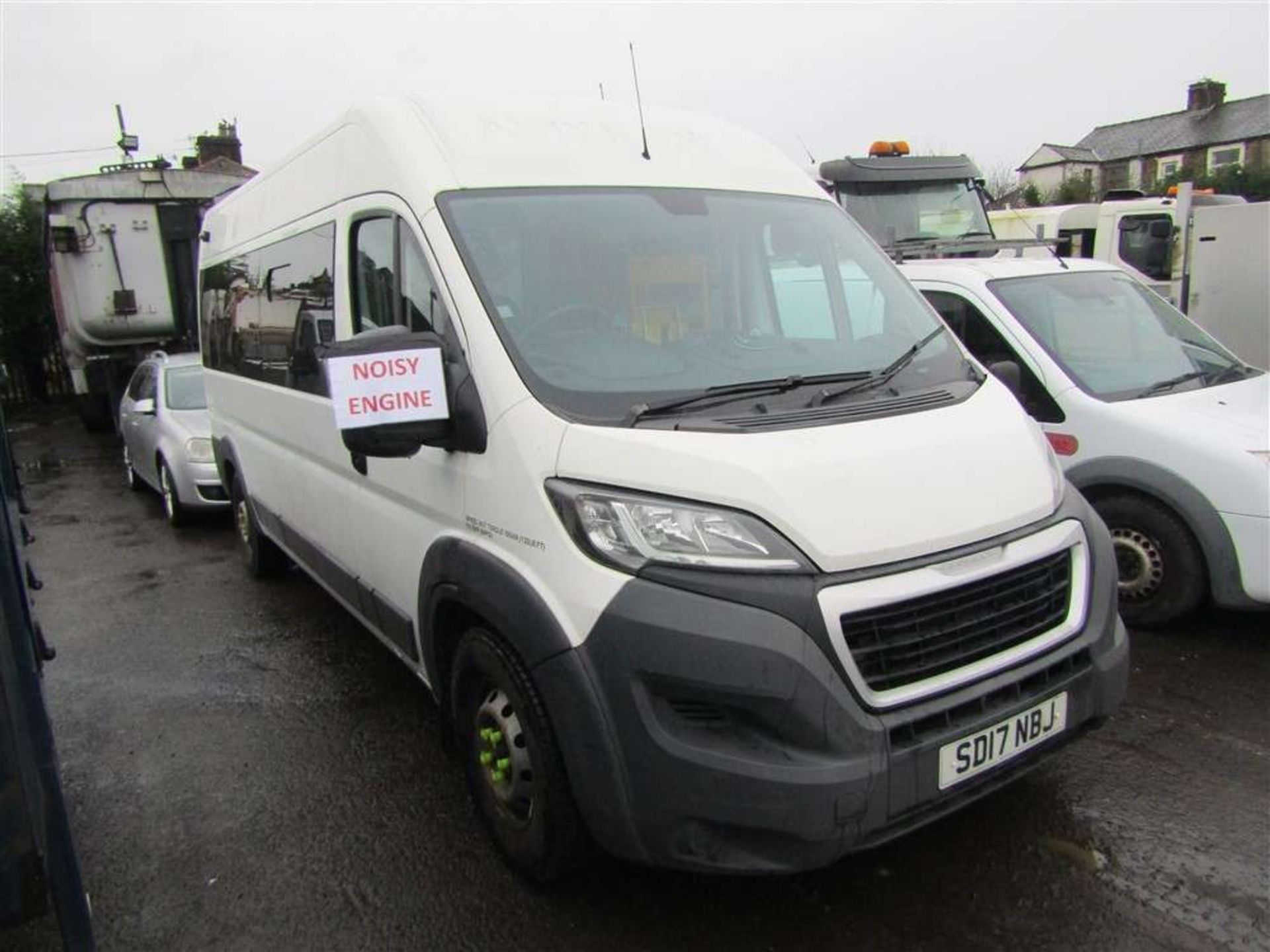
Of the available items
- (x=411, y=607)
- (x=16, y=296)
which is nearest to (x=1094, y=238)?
(x=411, y=607)

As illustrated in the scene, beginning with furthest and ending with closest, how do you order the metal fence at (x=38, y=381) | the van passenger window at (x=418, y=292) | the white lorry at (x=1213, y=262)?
the metal fence at (x=38, y=381)
the white lorry at (x=1213, y=262)
the van passenger window at (x=418, y=292)

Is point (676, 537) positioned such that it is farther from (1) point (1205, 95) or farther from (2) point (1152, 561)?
(1) point (1205, 95)

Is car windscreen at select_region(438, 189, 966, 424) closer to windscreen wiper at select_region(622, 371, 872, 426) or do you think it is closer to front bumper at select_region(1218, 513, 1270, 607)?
windscreen wiper at select_region(622, 371, 872, 426)

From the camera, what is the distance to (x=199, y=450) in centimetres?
804

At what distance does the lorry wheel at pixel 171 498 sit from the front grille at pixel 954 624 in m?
7.34

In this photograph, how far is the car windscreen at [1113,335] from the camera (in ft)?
16.2

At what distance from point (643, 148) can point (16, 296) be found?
65.6 feet

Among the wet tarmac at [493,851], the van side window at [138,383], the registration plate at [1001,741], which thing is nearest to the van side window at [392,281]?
the wet tarmac at [493,851]

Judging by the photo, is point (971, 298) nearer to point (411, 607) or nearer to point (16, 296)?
point (411, 607)

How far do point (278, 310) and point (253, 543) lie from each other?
2.20m

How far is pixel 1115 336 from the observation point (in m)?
5.21

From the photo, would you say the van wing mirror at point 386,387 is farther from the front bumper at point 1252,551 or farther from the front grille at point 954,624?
the front bumper at point 1252,551

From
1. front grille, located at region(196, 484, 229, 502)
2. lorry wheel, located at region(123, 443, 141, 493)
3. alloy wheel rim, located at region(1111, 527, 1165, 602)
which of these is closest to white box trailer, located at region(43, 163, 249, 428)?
lorry wheel, located at region(123, 443, 141, 493)

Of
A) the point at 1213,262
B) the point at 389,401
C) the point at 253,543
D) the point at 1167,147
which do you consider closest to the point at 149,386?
the point at 253,543
